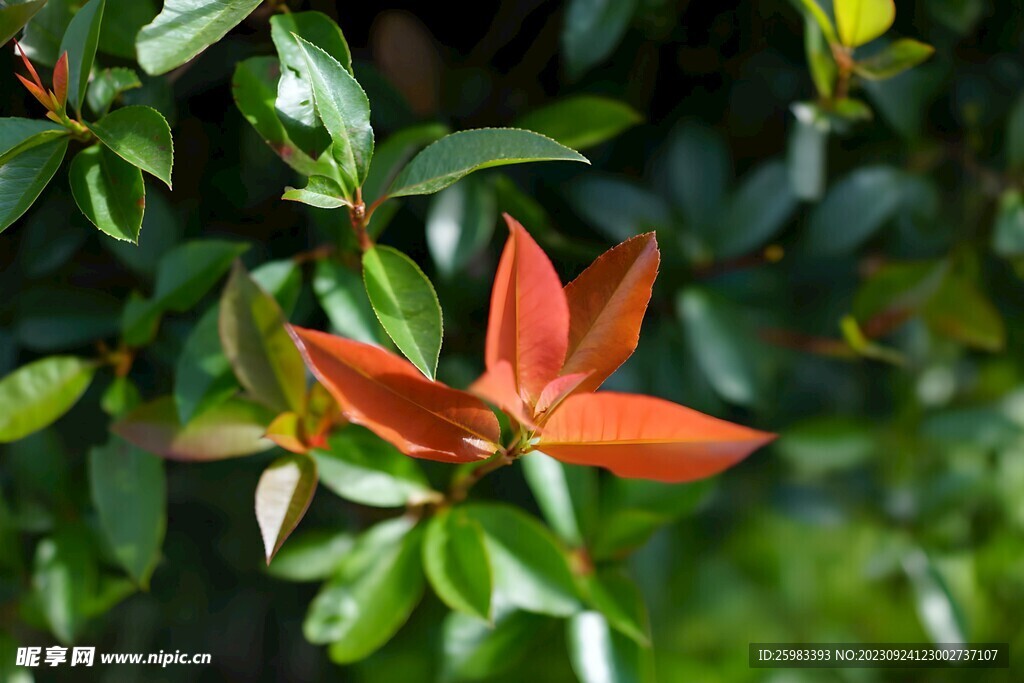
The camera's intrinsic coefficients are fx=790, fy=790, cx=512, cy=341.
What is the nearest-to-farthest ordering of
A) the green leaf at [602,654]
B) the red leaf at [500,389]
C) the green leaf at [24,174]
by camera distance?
the red leaf at [500,389], the green leaf at [24,174], the green leaf at [602,654]

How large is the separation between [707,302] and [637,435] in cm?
30

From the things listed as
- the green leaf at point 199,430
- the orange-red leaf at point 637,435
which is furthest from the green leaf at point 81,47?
the orange-red leaf at point 637,435

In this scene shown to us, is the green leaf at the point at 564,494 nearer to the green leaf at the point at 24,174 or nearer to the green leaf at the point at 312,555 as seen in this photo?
the green leaf at the point at 312,555

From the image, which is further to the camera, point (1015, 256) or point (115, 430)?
point (1015, 256)

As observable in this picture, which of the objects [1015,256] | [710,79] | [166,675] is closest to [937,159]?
[1015,256]

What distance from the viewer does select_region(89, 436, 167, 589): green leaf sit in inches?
22.5

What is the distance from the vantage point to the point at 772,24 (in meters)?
0.68

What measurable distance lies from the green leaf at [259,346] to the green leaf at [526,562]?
17cm

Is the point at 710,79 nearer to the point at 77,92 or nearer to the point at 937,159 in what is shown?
the point at 937,159

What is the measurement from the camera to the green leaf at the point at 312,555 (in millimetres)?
657

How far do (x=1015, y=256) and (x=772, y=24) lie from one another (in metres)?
0.30

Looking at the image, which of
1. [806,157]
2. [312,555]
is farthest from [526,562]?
[806,157]

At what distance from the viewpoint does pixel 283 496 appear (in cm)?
50

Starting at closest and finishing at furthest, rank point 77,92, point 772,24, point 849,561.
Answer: point 77,92
point 772,24
point 849,561
